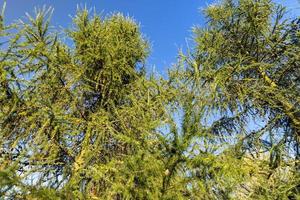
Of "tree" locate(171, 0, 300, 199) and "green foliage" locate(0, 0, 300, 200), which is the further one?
"tree" locate(171, 0, 300, 199)

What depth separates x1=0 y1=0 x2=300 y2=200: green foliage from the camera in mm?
3943

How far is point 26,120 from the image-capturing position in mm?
6180

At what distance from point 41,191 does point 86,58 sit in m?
4.04

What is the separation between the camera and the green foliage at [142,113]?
12.9 ft

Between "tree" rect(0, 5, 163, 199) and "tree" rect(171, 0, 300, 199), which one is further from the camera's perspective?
"tree" rect(171, 0, 300, 199)

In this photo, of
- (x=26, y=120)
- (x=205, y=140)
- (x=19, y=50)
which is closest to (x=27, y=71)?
(x=19, y=50)

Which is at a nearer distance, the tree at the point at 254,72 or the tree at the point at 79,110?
the tree at the point at 79,110

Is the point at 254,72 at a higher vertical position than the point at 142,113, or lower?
higher

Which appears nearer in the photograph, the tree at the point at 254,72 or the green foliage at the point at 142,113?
the green foliage at the point at 142,113

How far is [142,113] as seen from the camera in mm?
4098

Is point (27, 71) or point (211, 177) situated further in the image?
point (27, 71)

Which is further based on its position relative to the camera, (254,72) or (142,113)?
(254,72)

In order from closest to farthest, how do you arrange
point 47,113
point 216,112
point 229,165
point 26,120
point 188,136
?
point 188,136 → point 229,165 → point 47,113 → point 26,120 → point 216,112

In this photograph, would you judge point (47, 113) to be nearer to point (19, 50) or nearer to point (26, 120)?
point (26, 120)
